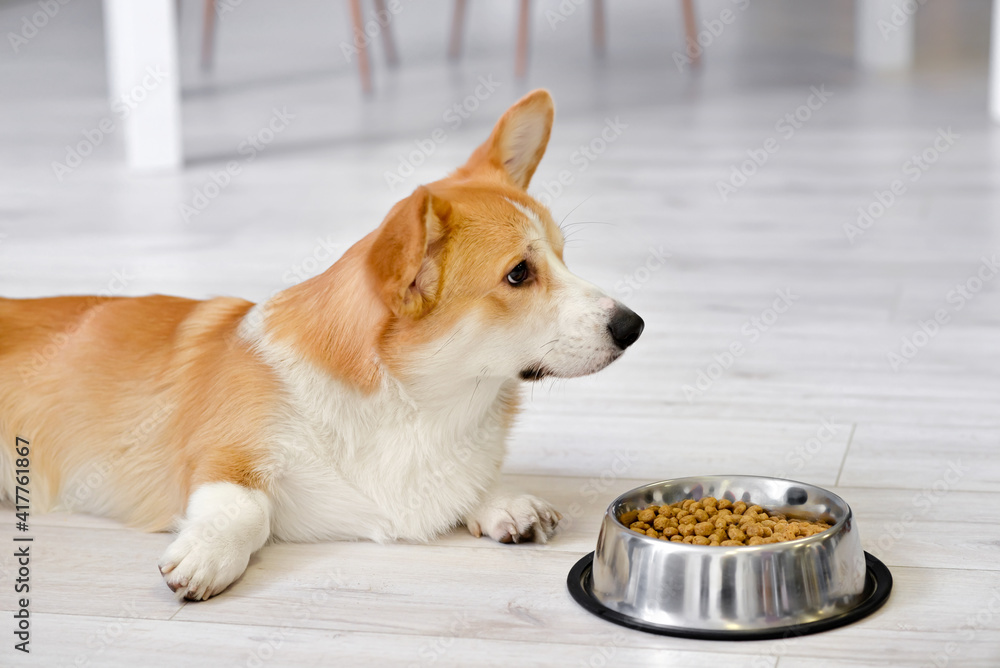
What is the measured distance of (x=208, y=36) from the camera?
740cm

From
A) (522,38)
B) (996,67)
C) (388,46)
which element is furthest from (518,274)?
(388,46)

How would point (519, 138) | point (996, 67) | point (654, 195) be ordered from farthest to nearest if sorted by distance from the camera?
point (996, 67) < point (654, 195) < point (519, 138)

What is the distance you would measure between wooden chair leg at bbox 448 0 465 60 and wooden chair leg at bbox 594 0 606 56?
2.91ft

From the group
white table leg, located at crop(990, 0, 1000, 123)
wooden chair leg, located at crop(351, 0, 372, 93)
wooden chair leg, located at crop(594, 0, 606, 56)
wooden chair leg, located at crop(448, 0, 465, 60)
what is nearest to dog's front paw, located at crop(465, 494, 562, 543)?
white table leg, located at crop(990, 0, 1000, 123)

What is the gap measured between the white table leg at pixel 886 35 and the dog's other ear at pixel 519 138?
5.34 m

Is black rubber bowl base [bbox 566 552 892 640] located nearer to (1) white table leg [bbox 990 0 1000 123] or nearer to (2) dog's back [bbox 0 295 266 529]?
(2) dog's back [bbox 0 295 266 529]

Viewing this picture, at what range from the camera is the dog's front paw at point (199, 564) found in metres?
1.63

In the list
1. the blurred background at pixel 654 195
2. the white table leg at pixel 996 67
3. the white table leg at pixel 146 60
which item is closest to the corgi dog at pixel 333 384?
the blurred background at pixel 654 195

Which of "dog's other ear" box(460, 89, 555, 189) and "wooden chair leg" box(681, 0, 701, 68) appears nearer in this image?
"dog's other ear" box(460, 89, 555, 189)

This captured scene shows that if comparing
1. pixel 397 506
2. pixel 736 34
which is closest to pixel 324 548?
pixel 397 506

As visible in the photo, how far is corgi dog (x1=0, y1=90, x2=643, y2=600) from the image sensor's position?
1.69 metres

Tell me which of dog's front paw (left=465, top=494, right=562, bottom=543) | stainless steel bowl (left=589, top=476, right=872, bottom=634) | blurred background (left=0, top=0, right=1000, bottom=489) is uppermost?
stainless steel bowl (left=589, top=476, right=872, bottom=634)

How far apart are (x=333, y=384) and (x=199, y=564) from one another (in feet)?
1.07

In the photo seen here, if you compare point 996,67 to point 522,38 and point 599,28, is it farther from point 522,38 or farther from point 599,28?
point 599,28
